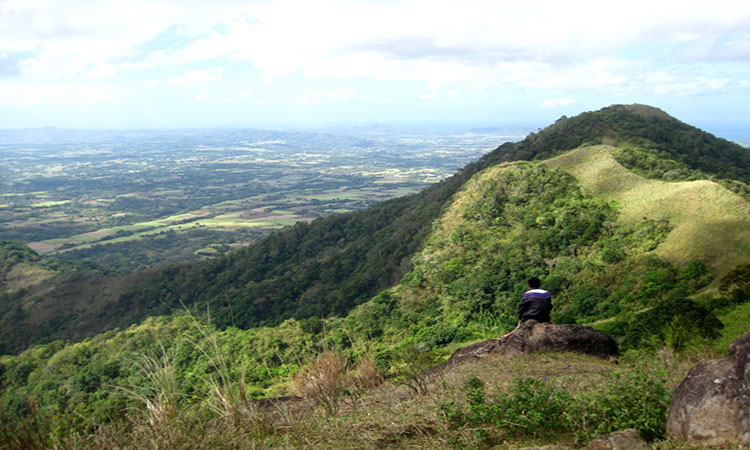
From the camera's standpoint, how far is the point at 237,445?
6512 millimetres

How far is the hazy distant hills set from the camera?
30.4m

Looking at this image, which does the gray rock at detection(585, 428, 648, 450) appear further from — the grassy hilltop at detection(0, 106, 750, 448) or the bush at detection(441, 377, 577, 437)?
the bush at detection(441, 377, 577, 437)

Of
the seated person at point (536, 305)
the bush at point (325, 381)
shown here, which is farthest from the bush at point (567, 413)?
the seated person at point (536, 305)

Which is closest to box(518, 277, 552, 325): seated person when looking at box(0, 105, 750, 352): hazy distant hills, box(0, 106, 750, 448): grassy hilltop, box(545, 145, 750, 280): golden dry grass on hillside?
box(0, 106, 750, 448): grassy hilltop

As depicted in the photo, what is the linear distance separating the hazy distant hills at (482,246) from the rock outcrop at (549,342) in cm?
1204

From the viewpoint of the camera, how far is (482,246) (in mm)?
39094

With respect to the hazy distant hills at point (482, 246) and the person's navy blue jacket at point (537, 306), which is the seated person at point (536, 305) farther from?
the hazy distant hills at point (482, 246)

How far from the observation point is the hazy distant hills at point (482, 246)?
30.4 meters

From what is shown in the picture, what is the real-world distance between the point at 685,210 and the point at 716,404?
29282mm

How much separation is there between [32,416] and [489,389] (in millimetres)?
6661

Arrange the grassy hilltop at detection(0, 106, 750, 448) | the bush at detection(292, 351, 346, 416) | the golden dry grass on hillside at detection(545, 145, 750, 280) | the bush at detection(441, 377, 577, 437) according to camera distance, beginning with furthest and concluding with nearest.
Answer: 1. the golden dry grass on hillside at detection(545, 145, 750, 280)
2. the bush at detection(292, 351, 346, 416)
3. the grassy hilltop at detection(0, 106, 750, 448)
4. the bush at detection(441, 377, 577, 437)

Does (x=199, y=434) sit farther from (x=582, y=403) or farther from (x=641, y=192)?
(x=641, y=192)

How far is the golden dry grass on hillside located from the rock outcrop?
50.5 ft

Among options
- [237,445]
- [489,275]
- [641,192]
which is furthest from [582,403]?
[641,192]
